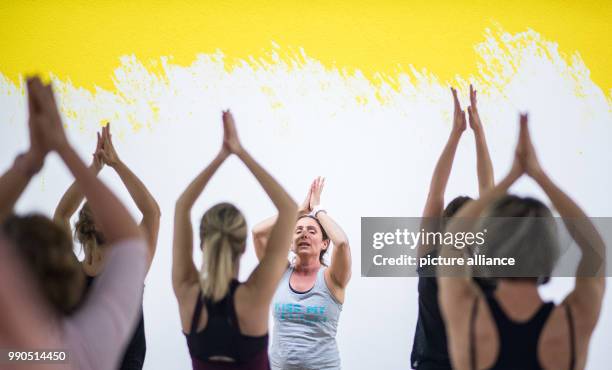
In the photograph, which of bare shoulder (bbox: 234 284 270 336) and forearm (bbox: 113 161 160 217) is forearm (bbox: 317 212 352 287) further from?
forearm (bbox: 113 161 160 217)

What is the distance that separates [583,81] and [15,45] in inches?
95.6

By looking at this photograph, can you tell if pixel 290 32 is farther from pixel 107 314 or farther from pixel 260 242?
pixel 107 314

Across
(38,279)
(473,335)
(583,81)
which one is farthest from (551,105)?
(38,279)

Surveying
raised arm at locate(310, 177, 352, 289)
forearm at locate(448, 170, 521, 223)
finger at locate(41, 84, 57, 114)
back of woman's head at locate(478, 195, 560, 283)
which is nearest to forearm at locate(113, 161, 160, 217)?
raised arm at locate(310, 177, 352, 289)

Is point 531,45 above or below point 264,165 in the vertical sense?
above

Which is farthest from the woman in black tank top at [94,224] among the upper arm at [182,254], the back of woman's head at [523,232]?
the back of woman's head at [523,232]

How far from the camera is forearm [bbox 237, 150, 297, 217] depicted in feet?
7.75

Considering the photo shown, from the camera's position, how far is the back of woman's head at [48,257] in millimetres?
1487

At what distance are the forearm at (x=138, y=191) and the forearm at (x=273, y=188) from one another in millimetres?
410

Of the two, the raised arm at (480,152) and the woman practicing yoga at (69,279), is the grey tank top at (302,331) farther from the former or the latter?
the woman practicing yoga at (69,279)

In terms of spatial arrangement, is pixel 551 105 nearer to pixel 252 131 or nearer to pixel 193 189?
pixel 252 131

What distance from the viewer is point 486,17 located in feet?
8.70

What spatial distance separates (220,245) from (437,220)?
34.1 inches

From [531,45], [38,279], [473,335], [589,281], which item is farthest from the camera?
[531,45]
